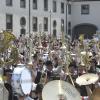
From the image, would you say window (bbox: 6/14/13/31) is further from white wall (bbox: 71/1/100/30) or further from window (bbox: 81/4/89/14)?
window (bbox: 81/4/89/14)

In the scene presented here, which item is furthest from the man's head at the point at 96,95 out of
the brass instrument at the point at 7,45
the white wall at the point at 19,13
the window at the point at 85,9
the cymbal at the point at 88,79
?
the window at the point at 85,9

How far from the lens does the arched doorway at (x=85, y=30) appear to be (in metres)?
53.6

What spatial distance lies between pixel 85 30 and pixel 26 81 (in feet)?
156

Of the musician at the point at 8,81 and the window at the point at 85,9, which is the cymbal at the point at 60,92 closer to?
the musician at the point at 8,81

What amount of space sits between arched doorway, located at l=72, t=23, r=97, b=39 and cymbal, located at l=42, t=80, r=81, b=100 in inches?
1846

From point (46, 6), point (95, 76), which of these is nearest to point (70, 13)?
point (46, 6)

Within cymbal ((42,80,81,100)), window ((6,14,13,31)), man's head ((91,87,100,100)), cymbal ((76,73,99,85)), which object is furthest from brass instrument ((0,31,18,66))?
window ((6,14,13,31))

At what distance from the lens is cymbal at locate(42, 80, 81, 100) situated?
6.28 m

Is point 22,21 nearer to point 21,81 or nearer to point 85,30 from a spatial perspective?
point 85,30

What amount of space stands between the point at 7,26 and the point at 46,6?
866 cm

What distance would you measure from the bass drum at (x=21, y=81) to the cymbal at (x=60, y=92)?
51 cm

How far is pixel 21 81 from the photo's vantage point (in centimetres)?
701

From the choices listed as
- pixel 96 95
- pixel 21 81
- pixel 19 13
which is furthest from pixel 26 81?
pixel 19 13

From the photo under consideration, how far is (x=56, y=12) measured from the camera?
5091cm
